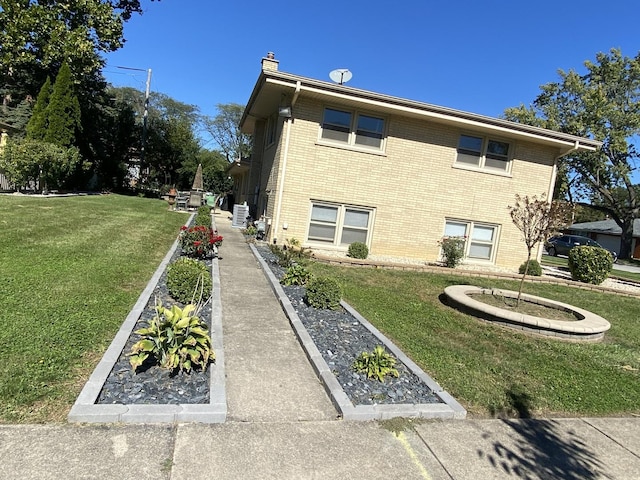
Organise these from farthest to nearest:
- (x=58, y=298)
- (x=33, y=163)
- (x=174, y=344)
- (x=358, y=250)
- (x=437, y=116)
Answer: (x=33, y=163), (x=437, y=116), (x=358, y=250), (x=58, y=298), (x=174, y=344)

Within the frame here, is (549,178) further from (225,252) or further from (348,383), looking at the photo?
(348,383)

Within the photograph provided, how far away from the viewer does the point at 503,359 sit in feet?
18.4

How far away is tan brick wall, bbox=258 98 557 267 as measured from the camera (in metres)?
12.5

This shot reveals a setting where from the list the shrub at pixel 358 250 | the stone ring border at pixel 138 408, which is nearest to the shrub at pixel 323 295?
the stone ring border at pixel 138 408

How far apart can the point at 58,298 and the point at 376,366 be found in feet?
14.1

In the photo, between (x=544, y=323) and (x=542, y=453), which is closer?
(x=542, y=453)

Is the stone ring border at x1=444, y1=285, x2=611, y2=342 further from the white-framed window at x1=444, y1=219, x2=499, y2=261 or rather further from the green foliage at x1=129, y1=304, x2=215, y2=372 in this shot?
the white-framed window at x1=444, y1=219, x2=499, y2=261

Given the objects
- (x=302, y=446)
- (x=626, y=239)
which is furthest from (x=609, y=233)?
(x=302, y=446)

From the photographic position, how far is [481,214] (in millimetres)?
14219

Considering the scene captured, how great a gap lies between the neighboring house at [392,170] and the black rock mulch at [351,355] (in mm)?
5893

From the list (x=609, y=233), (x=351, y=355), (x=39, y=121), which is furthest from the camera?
(x=609, y=233)

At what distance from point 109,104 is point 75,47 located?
7.44 meters

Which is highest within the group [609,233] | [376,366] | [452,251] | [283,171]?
[609,233]

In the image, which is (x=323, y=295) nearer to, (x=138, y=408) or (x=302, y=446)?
(x=302, y=446)
